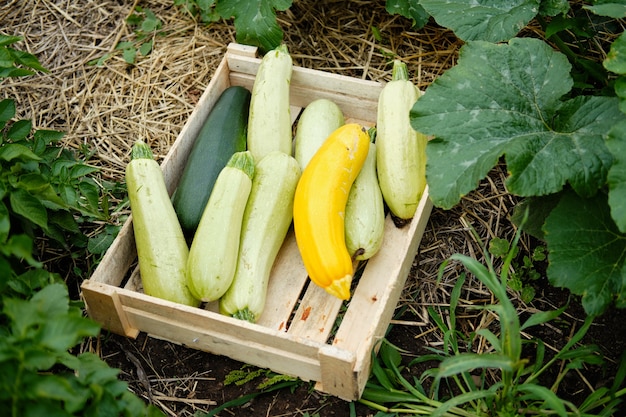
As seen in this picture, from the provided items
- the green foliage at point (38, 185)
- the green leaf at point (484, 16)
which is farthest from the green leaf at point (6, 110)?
the green leaf at point (484, 16)

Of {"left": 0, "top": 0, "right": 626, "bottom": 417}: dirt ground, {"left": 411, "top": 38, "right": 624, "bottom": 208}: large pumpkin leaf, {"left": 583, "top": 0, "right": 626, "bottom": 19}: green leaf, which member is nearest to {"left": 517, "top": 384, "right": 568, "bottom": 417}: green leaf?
{"left": 0, "top": 0, "right": 626, "bottom": 417}: dirt ground

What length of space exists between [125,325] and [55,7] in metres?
2.16

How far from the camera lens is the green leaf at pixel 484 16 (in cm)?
332

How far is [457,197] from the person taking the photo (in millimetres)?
2885

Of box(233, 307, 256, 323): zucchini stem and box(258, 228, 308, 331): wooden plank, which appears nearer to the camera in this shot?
box(233, 307, 256, 323): zucchini stem

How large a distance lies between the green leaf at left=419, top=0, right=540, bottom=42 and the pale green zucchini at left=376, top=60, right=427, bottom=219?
348 mm

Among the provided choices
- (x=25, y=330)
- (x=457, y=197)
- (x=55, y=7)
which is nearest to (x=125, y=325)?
(x=25, y=330)

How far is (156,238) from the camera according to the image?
124 inches

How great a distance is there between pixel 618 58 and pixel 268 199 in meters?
1.43

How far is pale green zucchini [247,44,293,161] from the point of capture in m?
3.53

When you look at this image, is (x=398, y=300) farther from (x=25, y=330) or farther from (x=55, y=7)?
(x=55, y=7)

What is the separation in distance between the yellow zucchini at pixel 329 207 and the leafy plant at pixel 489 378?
1.17 feet

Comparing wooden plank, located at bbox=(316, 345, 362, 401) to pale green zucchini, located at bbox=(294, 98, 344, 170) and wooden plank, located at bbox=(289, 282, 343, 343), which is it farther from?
pale green zucchini, located at bbox=(294, 98, 344, 170)

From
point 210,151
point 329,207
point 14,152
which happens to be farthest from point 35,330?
point 210,151
